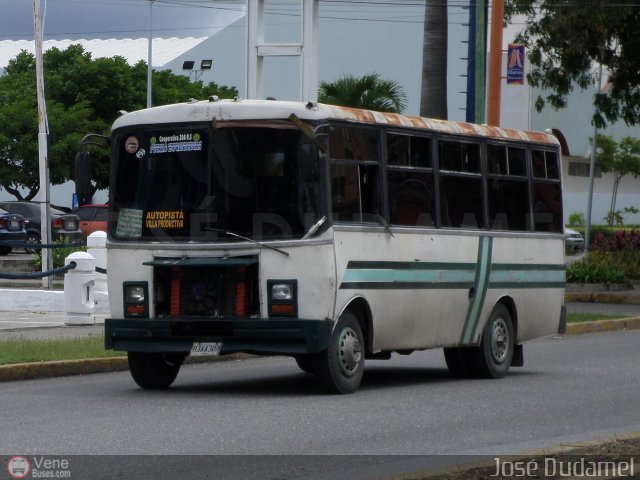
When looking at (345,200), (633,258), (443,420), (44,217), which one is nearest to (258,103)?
(345,200)

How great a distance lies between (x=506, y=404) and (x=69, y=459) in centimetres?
494

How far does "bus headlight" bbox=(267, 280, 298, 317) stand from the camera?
1263 centimetres

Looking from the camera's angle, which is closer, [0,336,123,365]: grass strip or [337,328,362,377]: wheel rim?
[337,328,362,377]: wheel rim

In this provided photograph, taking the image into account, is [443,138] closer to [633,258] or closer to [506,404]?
[506,404]

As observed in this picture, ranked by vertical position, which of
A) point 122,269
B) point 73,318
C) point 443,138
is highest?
point 443,138

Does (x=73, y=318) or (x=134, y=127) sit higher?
(x=134, y=127)

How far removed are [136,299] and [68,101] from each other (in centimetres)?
5091

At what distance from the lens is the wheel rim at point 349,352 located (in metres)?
12.9

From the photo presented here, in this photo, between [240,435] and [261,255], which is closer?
[240,435]

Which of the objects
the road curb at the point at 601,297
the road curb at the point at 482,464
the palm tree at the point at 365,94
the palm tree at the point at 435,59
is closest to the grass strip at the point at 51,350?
the road curb at the point at 482,464

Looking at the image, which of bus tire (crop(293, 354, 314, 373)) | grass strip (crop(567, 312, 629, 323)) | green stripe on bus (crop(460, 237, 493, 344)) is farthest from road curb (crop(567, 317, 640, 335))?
bus tire (crop(293, 354, 314, 373))

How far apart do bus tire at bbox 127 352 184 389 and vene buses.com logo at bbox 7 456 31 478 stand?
15.1ft

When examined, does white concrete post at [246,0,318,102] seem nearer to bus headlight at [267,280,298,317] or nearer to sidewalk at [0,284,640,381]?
sidewalk at [0,284,640,381]

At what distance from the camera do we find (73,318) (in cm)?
2066
